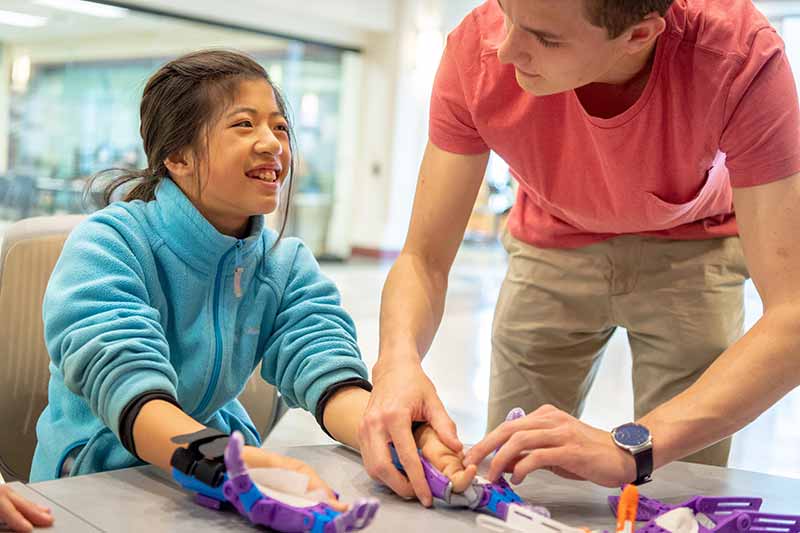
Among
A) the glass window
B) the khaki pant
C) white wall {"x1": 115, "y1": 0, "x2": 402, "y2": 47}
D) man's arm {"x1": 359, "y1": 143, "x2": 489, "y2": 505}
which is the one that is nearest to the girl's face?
man's arm {"x1": 359, "y1": 143, "x2": 489, "y2": 505}

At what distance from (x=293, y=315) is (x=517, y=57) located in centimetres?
50

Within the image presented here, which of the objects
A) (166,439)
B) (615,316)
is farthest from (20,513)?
(615,316)

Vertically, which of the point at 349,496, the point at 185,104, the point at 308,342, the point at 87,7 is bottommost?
the point at 349,496

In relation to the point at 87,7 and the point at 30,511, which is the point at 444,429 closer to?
the point at 30,511

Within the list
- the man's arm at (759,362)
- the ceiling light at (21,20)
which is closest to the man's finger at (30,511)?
the man's arm at (759,362)

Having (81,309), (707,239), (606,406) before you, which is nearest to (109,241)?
(81,309)

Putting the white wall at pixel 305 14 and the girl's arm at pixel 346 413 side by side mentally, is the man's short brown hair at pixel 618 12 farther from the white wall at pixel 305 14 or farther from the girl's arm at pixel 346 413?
the white wall at pixel 305 14

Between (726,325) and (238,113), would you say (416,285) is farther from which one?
(726,325)

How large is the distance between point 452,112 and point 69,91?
6900 millimetres

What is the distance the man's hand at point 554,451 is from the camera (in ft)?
3.29

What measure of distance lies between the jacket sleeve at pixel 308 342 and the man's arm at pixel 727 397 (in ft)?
0.95

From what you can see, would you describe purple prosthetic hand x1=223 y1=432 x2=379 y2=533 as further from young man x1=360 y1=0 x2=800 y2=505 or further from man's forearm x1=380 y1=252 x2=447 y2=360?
man's forearm x1=380 y1=252 x2=447 y2=360

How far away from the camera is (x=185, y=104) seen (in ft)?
4.35

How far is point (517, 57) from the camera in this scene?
1113 mm
